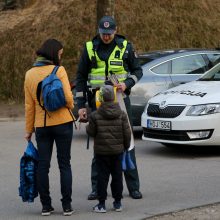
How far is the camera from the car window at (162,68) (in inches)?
520

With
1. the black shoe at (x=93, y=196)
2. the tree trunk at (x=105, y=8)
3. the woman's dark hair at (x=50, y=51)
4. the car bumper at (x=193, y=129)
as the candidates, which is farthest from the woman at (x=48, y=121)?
the tree trunk at (x=105, y=8)

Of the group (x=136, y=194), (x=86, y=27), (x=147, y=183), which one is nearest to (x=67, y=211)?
(x=136, y=194)

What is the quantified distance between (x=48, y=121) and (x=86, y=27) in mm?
15123

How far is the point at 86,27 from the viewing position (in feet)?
73.1

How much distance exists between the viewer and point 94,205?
8.05 m

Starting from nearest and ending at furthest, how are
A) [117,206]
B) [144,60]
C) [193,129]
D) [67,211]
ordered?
[67,211] → [117,206] → [193,129] → [144,60]

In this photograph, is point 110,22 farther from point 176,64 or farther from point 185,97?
point 176,64

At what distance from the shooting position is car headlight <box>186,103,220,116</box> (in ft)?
35.1

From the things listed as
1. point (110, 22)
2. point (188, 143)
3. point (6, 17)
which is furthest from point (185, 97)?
point (6, 17)

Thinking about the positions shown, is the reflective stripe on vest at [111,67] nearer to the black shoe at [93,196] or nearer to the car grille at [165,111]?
the black shoe at [93,196]

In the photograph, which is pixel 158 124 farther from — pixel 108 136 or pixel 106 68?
pixel 108 136

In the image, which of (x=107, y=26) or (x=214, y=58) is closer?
(x=107, y=26)

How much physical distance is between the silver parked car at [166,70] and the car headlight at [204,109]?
231 cm

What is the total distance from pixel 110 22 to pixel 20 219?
2.20m
